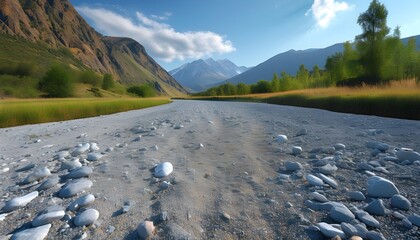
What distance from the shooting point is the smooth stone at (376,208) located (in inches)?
75.8

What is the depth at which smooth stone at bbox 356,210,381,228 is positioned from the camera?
177cm

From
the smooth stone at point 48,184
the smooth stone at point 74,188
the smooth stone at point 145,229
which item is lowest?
the smooth stone at point 145,229

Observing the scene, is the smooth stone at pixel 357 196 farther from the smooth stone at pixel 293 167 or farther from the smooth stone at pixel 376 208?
the smooth stone at pixel 293 167

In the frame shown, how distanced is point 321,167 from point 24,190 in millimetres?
4131

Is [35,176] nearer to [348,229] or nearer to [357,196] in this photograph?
[348,229]

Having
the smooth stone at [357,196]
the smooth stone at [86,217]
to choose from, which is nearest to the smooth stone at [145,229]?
the smooth stone at [86,217]

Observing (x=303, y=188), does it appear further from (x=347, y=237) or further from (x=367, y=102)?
(x=367, y=102)

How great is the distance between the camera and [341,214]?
1.88 m

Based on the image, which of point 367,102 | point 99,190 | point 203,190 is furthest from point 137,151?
point 367,102

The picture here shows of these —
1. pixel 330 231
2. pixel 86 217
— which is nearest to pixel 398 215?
pixel 330 231

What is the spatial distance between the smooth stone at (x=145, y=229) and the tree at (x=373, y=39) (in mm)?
34181

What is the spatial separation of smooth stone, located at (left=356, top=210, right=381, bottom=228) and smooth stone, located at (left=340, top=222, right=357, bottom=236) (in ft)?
0.63

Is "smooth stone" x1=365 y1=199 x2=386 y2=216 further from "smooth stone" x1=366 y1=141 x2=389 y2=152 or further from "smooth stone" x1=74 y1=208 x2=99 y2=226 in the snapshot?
"smooth stone" x1=74 y1=208 x2=99 y2=226

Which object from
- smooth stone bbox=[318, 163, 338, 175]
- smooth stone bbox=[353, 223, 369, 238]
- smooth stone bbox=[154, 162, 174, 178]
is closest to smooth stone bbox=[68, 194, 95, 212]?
smooth stone bbox=[154, 162, 174, 178]
